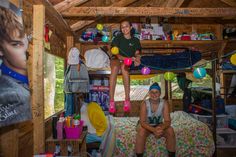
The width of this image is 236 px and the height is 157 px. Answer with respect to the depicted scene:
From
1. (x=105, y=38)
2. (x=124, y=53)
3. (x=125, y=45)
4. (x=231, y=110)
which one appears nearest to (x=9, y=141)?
(x=124, y=53)

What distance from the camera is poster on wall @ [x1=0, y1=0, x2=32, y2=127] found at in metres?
1.57

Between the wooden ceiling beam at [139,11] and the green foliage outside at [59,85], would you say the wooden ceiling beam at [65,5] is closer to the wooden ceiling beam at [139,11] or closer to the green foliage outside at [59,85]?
the wooden ceiling beam at [139,11]

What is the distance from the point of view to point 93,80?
588cm

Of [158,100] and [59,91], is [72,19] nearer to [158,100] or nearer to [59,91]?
[59,91]

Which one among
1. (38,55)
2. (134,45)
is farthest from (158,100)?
(38,55)

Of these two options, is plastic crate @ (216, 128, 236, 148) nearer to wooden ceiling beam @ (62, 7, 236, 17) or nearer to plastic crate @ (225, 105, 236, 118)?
plastic crate @ (225, 105, 236, 118)

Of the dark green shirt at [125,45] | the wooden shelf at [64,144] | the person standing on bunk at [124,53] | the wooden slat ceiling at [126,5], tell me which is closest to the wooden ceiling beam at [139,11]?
the person standing on bunk at [124,53]

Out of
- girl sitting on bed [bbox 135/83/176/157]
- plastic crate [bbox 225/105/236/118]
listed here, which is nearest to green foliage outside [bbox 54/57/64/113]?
girl sitting on bed [bbox 135/83/176/157]

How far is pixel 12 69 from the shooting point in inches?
67.2

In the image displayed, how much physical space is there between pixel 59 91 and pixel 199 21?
405cm

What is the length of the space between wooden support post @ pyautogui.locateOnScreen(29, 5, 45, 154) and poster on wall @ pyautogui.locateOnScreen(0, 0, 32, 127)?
0.64 metres

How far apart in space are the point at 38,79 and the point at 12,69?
0.84 metres

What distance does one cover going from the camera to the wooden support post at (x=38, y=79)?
8.29ft

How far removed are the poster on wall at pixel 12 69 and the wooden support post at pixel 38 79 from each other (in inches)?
25.3
